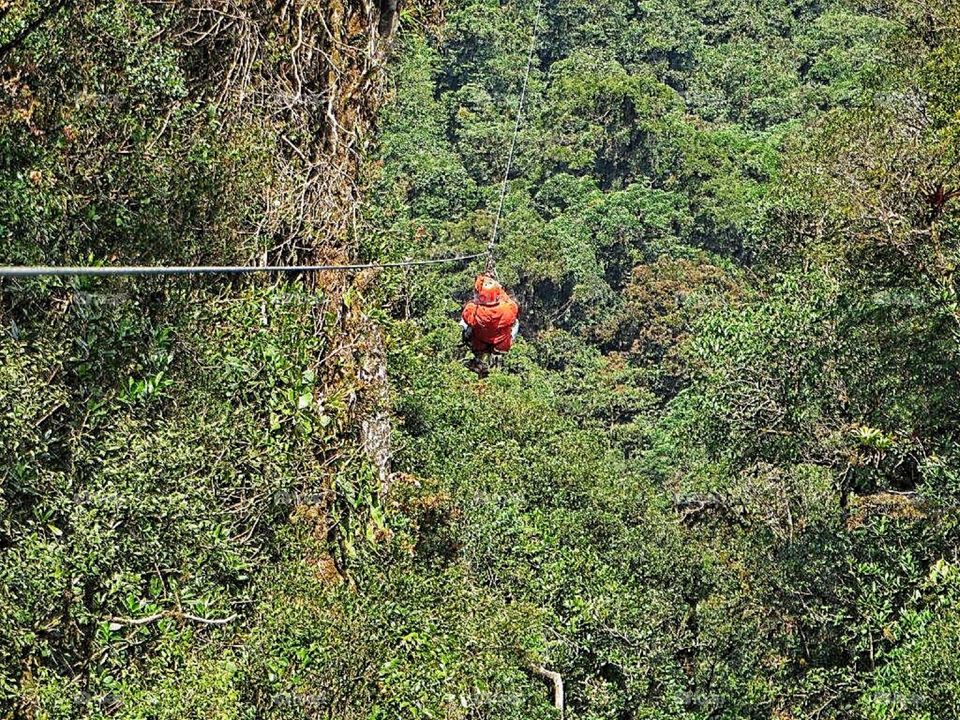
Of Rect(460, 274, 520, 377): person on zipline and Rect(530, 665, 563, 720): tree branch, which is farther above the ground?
Rect(460, 274, 520, 377): person on zipline

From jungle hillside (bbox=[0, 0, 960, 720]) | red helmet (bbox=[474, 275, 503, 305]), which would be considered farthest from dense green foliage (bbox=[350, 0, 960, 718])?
red helmet (bbox=[474, 275, 503, 305])

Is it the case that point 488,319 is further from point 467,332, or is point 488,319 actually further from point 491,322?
point 467,332

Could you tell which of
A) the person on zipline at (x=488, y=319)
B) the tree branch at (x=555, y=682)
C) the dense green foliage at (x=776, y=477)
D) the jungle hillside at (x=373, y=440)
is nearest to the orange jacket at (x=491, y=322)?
the person on zipline at (x=488, y=319)

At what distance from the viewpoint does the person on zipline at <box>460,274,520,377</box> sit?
732 centimetres

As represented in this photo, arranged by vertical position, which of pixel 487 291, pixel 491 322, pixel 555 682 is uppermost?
pixel 487 291

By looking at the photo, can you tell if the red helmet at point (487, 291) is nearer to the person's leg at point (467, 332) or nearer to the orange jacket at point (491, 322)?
the orange jacket at point (491, 322)

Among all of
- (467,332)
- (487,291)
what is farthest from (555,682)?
(487,291)

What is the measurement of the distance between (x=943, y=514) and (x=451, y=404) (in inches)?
256

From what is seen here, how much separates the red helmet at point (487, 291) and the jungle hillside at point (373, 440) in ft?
2.00

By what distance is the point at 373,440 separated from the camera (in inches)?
289

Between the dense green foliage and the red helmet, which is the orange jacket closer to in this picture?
the red helmet

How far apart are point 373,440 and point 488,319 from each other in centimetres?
98

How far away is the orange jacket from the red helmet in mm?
26

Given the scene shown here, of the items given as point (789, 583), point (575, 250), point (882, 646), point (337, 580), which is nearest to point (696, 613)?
point (789, 583)
